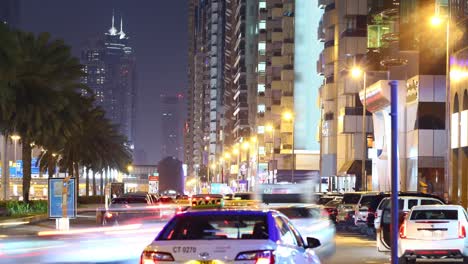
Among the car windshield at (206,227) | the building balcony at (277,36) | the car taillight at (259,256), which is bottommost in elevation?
the car taillight at (259,256)

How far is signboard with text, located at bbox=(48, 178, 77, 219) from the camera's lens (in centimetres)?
4241

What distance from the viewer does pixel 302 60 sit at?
11844cm

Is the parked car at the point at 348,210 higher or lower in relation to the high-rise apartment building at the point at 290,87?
lower

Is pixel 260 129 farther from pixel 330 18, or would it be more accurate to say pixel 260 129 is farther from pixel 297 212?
pixel 297 212

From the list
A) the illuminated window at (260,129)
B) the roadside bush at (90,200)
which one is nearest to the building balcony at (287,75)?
the illuminated window at (260,129)

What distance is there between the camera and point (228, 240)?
36.6 feet

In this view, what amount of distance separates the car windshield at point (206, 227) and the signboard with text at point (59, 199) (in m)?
31.2

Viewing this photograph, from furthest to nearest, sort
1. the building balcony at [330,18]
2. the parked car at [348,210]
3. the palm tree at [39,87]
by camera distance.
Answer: the building balcony at [330,18], the palm tree at [39,87], the parked car at [348,210]

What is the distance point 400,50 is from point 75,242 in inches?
1581

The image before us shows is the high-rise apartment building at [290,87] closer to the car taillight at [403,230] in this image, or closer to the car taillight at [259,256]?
the car taillight at [403,230]

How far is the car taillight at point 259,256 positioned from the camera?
427 inches

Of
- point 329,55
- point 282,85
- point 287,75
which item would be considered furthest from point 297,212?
point 282,85

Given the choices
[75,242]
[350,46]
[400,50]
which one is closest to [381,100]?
[400,50]

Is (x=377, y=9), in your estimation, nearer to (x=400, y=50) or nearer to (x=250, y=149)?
(x=400, y=50)
